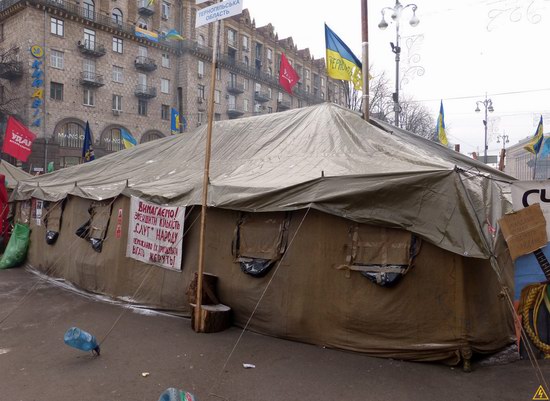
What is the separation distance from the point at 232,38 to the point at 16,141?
4287 cm

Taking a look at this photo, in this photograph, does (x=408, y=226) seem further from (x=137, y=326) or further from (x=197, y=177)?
(x=137, y=326)

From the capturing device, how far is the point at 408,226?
4.87 meters

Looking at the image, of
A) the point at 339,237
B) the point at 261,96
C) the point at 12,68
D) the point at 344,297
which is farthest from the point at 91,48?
the point at 344,297

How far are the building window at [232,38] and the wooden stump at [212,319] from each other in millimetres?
49793

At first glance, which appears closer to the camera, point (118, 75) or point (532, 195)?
point (532, 195)

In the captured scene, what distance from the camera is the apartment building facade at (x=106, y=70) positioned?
111 ft

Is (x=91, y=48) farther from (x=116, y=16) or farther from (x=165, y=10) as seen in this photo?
(x=165, y=10)

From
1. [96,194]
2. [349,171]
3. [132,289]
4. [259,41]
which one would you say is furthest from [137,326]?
[259,41]

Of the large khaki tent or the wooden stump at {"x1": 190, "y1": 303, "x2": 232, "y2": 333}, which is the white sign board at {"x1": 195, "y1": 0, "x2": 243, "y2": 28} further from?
the wooden stump at {"x1": 190, "y1": 303, "x2": 232, "y2": 333}

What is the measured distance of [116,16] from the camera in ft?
132

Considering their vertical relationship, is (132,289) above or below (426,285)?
below

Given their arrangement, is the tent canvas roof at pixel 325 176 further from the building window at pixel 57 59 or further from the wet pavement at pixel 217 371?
the building window at pixel 57 59

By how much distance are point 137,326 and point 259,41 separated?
5458cm

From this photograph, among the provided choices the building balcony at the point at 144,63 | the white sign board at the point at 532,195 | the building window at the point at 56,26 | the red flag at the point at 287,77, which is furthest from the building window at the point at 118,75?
the white sign board at the point at 532,195
